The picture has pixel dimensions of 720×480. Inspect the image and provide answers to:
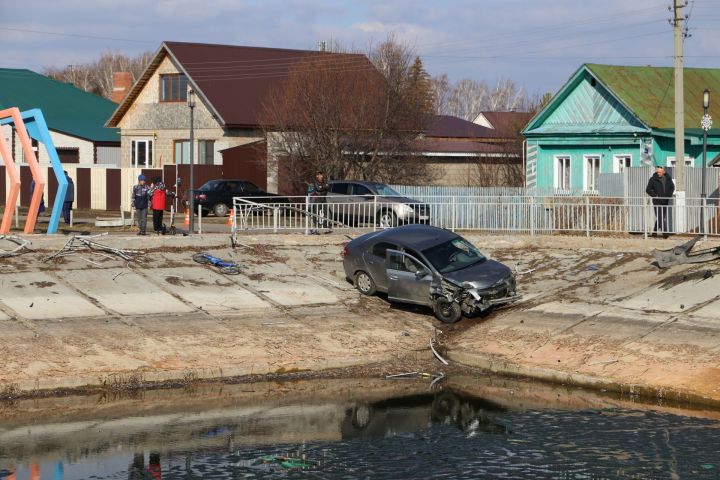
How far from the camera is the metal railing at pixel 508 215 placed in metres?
26.2

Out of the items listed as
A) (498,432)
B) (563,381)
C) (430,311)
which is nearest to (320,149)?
(430,311)

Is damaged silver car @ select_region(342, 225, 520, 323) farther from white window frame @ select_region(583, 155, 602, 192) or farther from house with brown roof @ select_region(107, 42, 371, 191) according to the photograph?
house with brown roof @ select_region(107, 42, 371, 191)

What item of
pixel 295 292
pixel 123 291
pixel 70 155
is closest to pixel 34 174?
pixel 123 291

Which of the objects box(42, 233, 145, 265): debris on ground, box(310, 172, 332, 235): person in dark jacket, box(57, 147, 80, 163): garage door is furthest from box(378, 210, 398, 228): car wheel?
box(57, 147, 80, 163): garage door

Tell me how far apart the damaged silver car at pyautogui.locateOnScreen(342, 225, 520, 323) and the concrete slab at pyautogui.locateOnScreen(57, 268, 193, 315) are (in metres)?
3.98

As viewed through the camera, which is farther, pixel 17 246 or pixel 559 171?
pixel 559 171

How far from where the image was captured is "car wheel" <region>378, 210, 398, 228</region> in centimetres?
3073

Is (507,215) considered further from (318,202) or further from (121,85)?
(121,85)

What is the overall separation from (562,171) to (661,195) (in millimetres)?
13980

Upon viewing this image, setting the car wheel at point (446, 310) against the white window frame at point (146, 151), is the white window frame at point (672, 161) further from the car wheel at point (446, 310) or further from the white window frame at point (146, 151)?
the white window frame at point (146, 151)

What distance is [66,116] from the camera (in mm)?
61688

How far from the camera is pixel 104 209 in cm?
4853

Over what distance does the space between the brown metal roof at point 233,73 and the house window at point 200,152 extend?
1792 mm

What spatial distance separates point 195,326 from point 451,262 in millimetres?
5368
